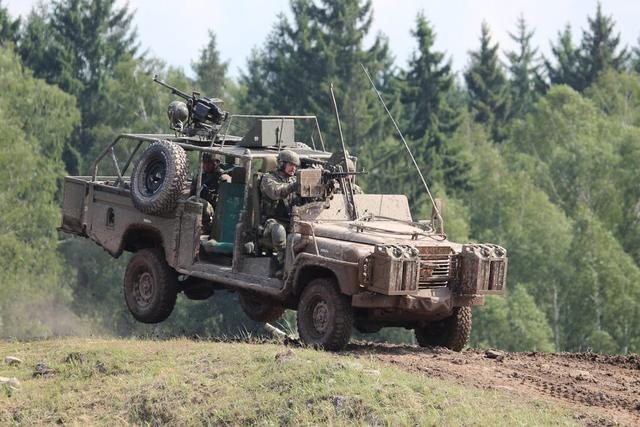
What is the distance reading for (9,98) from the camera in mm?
53500

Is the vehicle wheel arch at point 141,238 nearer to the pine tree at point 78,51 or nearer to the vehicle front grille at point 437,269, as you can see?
the vehicle front grille at point 437,269

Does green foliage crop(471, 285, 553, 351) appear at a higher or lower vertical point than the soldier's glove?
lower

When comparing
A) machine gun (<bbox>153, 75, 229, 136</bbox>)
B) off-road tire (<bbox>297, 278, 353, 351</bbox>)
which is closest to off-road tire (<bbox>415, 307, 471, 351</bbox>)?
off-road tire (<bbox>297, 278, 353, 351</bbox>)

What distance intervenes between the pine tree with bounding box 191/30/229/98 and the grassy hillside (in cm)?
5596

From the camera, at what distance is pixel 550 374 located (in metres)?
16.1

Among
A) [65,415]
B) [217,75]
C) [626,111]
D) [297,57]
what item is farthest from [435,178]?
[65,415]

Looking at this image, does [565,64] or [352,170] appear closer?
[352,170]

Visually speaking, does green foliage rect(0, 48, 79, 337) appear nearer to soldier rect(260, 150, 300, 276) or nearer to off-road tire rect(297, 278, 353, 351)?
soldier rect(260, 150, 300, 276)

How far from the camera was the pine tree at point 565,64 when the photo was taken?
7612cm

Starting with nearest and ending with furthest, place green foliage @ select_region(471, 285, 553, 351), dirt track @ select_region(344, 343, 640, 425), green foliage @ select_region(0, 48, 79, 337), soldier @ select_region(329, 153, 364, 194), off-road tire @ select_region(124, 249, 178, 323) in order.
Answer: dirt track @ select_region(344, 343, 640, 425) < soldier @ select_region(329, 153, 364, 194) < off-road tire @ select_region(124, 249, 178, 323) < green foliage @ select_region(471, 285, 553, 351) < green foliage @ select_region(0, 48, 79, 337)

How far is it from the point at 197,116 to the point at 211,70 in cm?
5470

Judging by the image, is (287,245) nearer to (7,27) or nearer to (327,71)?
(327,71)

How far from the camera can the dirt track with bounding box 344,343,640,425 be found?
14.7m

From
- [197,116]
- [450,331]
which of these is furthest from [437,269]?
[197,116]
